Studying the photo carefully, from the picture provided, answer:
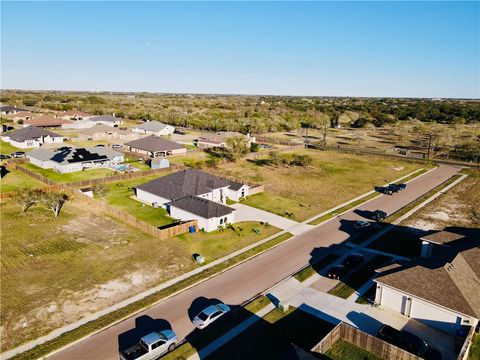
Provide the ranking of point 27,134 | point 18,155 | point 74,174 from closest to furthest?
1. point 74,174
2. point 18,155
3. point 27,134

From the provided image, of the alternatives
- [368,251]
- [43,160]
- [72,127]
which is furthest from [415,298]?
[72,127]

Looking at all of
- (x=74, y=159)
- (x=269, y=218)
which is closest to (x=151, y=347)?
(x=269, y=218)

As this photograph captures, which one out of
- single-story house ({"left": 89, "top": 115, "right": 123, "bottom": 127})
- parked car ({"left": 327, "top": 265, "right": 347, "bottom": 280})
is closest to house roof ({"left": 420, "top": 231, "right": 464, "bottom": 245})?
parked car ({"left": 327, "top": 265, "right": 347, "bottom": 280})

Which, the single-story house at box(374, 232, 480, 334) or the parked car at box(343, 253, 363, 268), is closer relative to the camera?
the single-story house at box(374, 232, 480, 334)

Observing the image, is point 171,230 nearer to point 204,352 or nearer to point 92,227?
point 92,227

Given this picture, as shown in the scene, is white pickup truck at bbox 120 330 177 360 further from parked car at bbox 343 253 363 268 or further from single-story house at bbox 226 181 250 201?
single-story house at bbox 226 181 250 201

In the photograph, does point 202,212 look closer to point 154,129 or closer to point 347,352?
point 347,352
